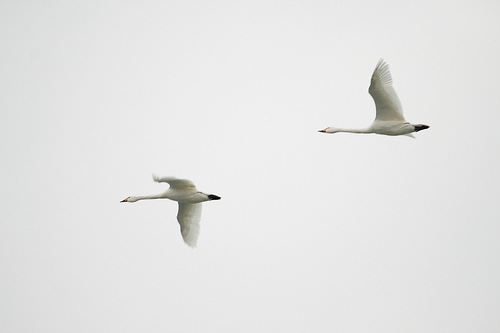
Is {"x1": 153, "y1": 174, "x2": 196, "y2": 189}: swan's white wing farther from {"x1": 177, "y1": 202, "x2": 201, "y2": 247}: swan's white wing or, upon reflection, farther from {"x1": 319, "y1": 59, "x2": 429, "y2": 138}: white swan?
{"x1": 319, "y1": 59, "x2": 429, "y2": 138}: white swan

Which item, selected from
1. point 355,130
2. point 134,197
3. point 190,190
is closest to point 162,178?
point 190,190

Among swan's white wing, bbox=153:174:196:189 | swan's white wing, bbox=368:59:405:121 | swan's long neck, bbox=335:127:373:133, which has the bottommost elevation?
swan's white wing, bbox=153:174:196:189

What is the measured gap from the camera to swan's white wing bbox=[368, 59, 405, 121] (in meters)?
32.3

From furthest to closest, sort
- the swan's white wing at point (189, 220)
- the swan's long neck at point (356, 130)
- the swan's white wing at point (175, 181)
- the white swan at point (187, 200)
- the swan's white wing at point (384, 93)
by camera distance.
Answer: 1. the swan's white wing at point (189, 220)
2. the swan's long neck at point (356, 130)
3. the white swan at point (187, 200)
4. the swan's white wing at point (384, 93)
5. the swan's white wing at point (175, 181)

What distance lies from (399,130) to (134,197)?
10557 mm

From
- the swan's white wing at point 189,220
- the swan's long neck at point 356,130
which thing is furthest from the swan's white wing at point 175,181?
the swan's long neck at point 356,130

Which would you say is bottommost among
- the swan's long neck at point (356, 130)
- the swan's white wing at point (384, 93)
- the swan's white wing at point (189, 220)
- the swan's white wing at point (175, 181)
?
the swan's white wing at point (189, 220)

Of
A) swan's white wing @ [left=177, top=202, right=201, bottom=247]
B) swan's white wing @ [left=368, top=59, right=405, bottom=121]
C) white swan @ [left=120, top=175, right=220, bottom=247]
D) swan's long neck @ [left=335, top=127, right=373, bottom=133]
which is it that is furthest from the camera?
swan's white wing @ [left=177, top=202, right=201, bottom=247]

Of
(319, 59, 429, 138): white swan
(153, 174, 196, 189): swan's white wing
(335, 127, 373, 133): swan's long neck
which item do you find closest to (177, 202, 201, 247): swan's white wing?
(153, 174, 196, 189): swan's white wing

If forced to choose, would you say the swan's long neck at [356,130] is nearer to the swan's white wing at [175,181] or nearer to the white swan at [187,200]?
the white swan at [187,200]

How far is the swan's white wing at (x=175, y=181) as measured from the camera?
30109mm

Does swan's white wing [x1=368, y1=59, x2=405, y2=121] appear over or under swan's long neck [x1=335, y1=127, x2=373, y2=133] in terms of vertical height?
over


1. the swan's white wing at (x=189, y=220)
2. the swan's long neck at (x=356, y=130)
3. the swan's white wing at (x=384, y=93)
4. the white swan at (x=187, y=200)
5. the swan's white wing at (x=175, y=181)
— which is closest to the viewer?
the swan's white wing at (x=175, y=181)

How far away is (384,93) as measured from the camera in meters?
32.5
